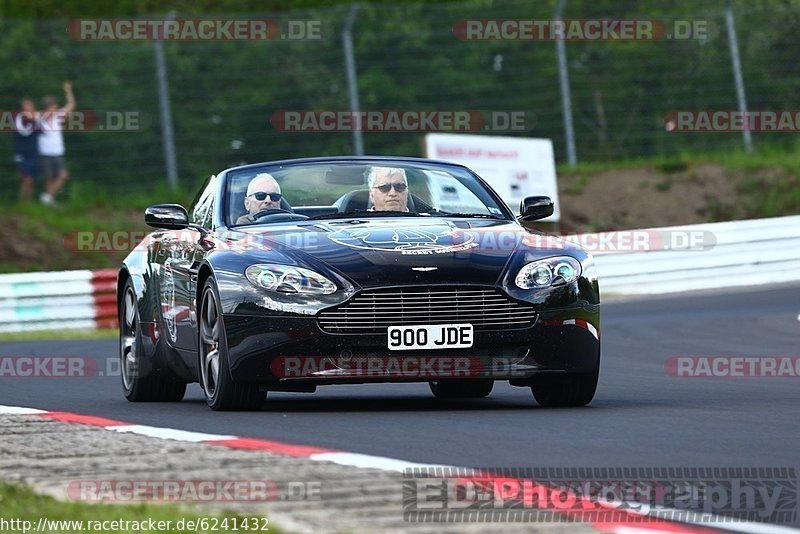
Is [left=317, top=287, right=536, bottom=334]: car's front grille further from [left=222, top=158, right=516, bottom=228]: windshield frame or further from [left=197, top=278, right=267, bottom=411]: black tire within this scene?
[left=222, top=158, right=516, bottom=228]: windshield frame

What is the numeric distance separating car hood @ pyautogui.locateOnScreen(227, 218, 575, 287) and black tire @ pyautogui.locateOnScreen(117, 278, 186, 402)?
1.56m

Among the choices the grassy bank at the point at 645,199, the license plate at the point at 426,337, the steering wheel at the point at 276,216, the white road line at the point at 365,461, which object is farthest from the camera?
the grassy bank at the point at 645,199

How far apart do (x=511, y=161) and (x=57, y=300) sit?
7669 millimetres

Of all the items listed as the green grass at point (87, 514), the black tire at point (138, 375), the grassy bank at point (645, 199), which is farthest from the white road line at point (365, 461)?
the grassy bank at point (645, 199)

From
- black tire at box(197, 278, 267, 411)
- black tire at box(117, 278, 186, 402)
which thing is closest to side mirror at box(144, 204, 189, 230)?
black tire at box(197, 278, 267, 411)

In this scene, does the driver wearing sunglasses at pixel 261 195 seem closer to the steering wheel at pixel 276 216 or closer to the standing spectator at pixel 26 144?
the steering wheel at pixel 276 216

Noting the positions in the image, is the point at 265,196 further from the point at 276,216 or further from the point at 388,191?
the point at 388,191

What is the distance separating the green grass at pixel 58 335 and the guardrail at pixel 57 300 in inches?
2.8

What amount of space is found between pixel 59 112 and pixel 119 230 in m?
2.53

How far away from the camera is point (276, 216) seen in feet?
32.6

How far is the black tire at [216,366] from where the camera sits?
8992 millimetres

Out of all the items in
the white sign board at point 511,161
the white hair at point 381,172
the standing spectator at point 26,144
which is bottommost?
the white hair at point 381,172

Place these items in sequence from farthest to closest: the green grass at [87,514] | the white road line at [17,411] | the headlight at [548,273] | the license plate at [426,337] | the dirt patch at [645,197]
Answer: the dirt patch at [645,197] → the headlight at [548,273] → the license plate at [426,337] → the white road line at [17,411] → the green grass at [87,514]

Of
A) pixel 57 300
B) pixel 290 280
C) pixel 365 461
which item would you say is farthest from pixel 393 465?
pixel 57 300
